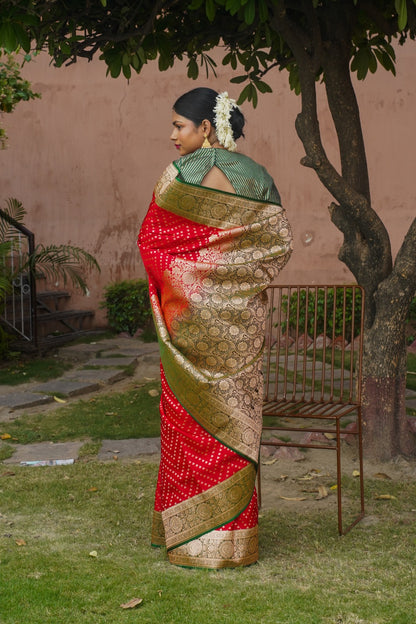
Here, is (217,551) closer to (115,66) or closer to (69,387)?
(115,66)

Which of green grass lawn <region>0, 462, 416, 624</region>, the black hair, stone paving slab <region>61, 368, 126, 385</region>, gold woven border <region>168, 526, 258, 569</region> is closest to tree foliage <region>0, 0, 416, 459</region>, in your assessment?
green grass lawn <region>0, 462, 416, 624</region>

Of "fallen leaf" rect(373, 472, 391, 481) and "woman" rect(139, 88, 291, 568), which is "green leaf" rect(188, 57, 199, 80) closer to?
"woman" rect(139, 88, 291, 568)

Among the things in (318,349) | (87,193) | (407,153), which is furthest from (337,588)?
(87,193)

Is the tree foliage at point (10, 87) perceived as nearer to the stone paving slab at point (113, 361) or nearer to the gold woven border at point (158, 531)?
the stone paving slab at point (113, 361)

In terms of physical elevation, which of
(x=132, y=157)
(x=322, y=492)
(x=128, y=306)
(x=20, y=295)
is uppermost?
(x=132, y=157)

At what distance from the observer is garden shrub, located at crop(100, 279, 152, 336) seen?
9.52 m

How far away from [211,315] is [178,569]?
1070mm

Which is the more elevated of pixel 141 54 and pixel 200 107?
pixel 141 54

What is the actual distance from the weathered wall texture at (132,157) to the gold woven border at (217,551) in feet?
19.5

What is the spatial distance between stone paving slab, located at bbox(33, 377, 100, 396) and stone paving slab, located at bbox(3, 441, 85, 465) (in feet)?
4.76

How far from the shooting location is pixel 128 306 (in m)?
9.51

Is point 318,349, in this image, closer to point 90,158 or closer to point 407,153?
point 407,153

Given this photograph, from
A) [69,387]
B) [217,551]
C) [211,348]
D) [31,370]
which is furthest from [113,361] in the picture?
[217,551]

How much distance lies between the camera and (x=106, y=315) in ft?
32.3
